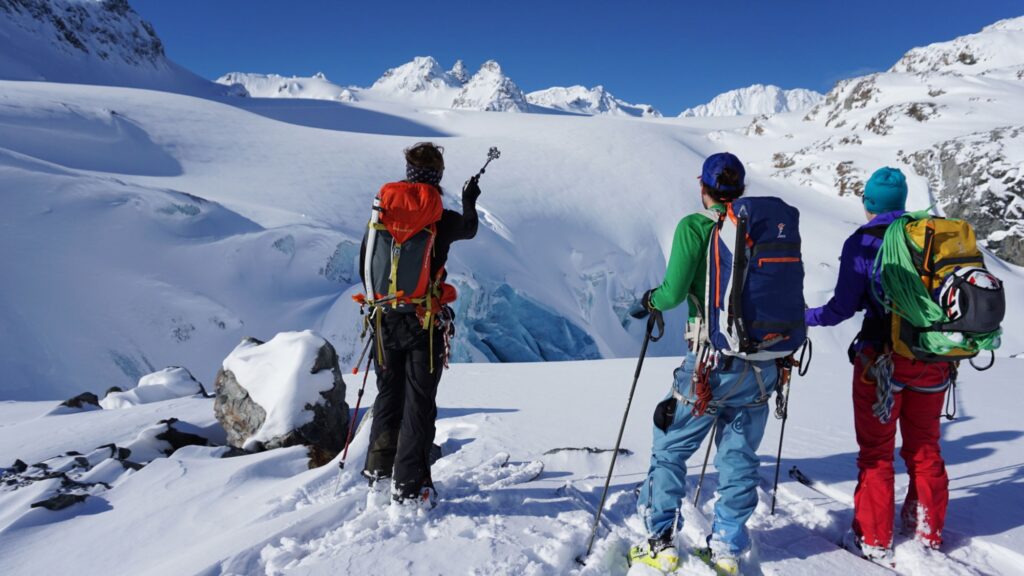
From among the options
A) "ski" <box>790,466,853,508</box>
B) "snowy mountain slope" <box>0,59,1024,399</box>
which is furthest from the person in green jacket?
"snowy mountain slope" <box>0,59,1024,399</box>

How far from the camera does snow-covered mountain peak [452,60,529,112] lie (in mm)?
162375

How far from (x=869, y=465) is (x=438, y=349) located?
7.19 ft

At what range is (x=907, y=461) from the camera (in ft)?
8.78

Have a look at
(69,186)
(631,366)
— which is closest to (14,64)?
(69,186)

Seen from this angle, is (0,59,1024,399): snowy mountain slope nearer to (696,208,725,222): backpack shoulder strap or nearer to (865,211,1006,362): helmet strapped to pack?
(696,208,725,222): backpack shoulder strap

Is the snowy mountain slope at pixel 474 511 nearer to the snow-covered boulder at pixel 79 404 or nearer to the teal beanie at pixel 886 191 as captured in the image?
the snow-covered boulder at pixel 79 404

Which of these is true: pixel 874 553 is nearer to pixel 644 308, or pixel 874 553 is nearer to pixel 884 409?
pixel 884 409

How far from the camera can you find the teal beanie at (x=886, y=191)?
2.63m

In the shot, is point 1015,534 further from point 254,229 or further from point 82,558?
point 254,229

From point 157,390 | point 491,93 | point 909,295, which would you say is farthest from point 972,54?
point 491,93

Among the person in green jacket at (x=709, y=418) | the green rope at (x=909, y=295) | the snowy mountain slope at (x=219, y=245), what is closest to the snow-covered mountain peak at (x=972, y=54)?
the snowy mountain slope at (x=219, y=245)

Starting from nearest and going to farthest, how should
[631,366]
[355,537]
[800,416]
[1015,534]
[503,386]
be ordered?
[355,537] < [1015,534] < [800,416] < [503,386] < [631,366]

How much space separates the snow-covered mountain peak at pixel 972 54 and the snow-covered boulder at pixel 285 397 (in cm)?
4892

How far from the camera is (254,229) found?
34.1 feet
